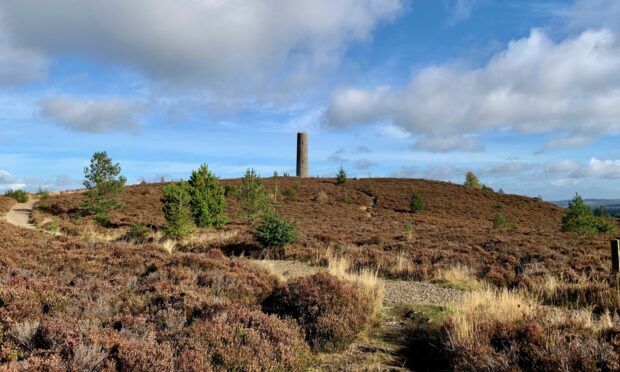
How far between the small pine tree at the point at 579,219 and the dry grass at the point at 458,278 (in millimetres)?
19009

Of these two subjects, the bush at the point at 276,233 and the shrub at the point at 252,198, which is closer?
the bush at the point at 276,233

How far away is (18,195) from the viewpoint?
4991cm

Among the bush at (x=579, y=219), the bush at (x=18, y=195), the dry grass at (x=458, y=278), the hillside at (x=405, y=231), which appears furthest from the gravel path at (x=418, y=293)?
the bush at (x=18, y=195)

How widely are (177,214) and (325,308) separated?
16.8 meters

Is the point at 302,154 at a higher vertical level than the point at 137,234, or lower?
higher

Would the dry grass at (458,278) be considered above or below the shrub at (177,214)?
below

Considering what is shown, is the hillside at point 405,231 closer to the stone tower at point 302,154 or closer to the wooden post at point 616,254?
the wooden post at point 616,254

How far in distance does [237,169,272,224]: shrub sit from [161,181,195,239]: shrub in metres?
6.35

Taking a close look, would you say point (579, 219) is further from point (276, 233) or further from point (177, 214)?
point (177, 214)

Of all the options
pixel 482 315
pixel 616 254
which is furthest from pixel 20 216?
pixel 616 254

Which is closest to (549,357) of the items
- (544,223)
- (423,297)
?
(423,297)

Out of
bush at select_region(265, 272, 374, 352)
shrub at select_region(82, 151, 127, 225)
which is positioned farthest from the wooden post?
shrub at select_region(82, 151, 127, 225)

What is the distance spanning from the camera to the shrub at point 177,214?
22156 mm

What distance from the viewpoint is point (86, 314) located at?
6.59m
